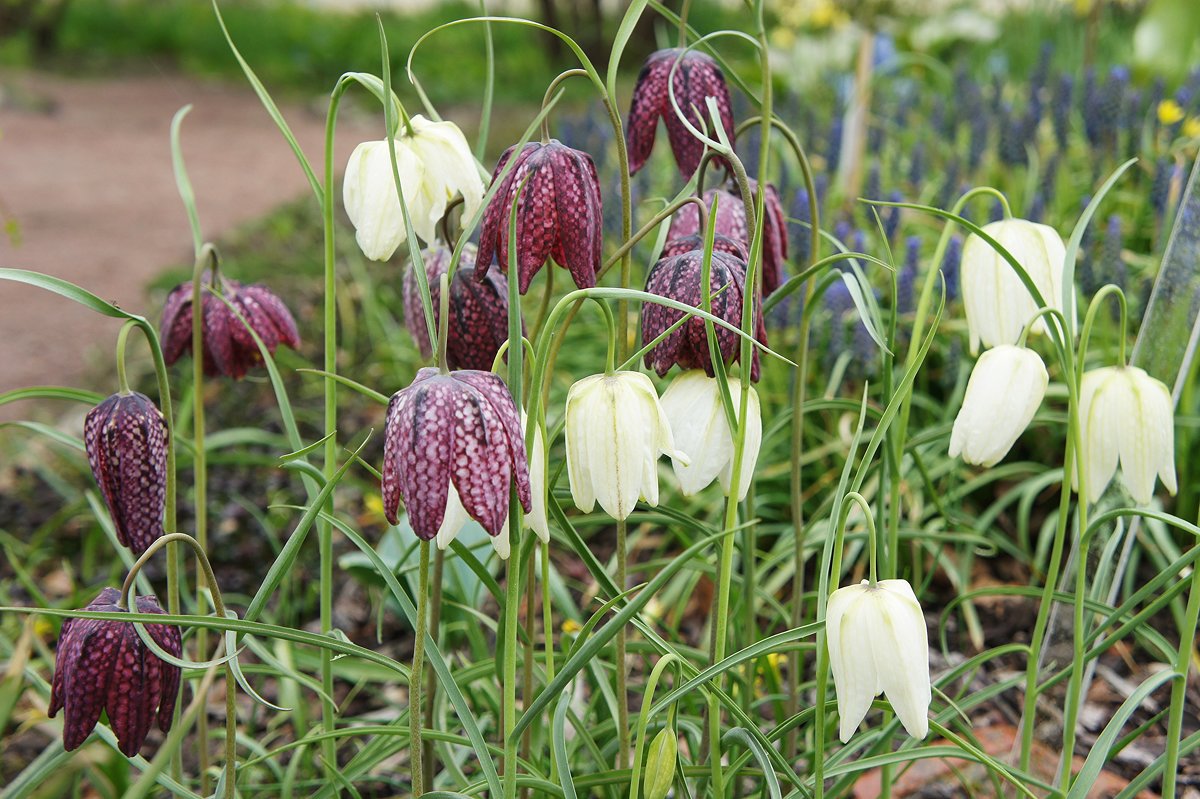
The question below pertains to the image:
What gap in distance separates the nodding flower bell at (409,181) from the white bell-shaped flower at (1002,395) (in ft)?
1.57

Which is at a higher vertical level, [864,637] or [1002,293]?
[1002,293]

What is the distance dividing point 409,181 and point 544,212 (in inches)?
5.0

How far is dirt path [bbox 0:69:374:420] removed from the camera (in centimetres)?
354

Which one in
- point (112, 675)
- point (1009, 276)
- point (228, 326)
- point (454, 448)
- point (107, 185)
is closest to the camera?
point (454, 448)

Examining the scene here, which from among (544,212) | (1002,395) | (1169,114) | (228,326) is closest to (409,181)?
(544,212)

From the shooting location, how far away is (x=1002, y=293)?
112 centimetres

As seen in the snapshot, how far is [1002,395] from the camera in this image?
3.32 ft

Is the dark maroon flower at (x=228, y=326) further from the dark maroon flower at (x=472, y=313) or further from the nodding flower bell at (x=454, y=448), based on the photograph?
the nodding flower bell at (x=454, y=448)

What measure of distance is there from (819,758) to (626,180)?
52 cm

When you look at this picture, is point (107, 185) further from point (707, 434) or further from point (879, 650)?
point (879, 650)

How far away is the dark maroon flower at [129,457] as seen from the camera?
3.56 feet

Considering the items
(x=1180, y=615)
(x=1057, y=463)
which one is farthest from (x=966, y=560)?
(x=1057, y=463)

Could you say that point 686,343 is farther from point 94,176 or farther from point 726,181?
point 94,176

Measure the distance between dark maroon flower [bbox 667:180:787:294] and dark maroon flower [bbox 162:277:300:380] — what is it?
454 millimetres
